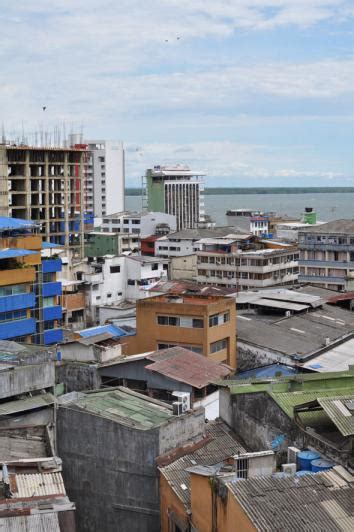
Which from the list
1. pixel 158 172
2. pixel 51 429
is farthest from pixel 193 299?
pixel 158 172

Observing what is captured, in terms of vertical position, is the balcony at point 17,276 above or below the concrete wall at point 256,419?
above

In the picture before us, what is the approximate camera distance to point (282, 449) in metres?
21.2

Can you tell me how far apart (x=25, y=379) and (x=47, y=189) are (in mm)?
54837

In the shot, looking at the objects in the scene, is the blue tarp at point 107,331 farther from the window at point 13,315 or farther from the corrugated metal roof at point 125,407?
the corrugated metal roof at point 125,407

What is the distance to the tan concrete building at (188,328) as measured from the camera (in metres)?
34.4

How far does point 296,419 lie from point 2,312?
874 inches

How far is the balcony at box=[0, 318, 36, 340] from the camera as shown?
39906 millimetres

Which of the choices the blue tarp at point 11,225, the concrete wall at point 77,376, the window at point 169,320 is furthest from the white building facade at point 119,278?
the concrete wall at point 77,376

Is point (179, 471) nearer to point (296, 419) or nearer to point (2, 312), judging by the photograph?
point (296, 419)

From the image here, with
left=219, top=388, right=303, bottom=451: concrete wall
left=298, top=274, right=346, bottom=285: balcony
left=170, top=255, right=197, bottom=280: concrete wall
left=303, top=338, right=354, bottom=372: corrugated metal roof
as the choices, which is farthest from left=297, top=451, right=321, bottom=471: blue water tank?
left=170, top=255, right=197, bottom=280: concrete wall

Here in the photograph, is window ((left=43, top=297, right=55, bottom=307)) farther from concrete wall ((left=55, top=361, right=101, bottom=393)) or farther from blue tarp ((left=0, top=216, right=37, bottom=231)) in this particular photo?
concrete wall ((left=55, top=361, right=101, bottom=393))

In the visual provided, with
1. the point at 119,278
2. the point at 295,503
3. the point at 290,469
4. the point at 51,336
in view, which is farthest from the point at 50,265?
the point at 295,503

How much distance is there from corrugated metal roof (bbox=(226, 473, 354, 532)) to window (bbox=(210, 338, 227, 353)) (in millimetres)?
17875

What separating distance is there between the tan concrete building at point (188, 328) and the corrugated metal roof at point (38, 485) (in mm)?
16261
